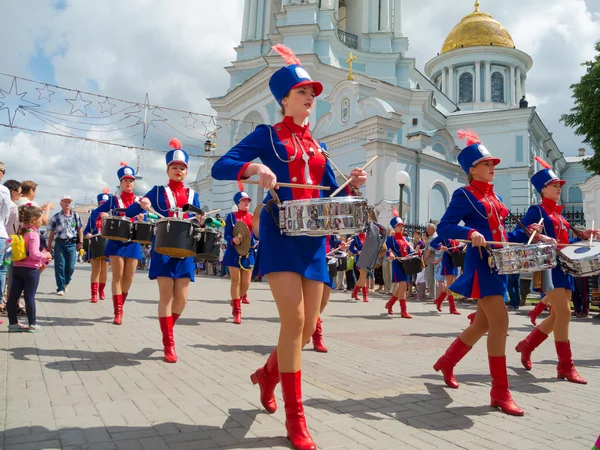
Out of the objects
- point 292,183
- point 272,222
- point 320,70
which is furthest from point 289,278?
point 320,70

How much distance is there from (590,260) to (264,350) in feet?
A: 12.4

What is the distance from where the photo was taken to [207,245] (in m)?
5.33

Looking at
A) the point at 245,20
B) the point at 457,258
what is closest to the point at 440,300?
the point at 457,258

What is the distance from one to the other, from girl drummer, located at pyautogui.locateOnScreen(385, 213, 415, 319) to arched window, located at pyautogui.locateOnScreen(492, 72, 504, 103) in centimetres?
4340

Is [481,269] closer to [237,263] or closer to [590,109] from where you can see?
[237,263]

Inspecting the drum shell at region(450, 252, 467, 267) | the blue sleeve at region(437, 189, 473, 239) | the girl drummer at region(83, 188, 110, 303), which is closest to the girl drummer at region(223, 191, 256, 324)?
the girl drummer at region(83, 188, 110, 303)

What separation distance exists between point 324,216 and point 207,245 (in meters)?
2.56

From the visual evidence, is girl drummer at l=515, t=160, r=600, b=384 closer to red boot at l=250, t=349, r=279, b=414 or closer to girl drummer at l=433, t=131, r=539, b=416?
girl drummer at l=433, t=131, r=539, b=416

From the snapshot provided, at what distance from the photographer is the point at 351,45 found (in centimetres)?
3547

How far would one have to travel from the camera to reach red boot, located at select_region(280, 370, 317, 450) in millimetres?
2908

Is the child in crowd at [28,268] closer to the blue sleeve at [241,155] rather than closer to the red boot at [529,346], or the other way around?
the blue sleeve at [241,155]

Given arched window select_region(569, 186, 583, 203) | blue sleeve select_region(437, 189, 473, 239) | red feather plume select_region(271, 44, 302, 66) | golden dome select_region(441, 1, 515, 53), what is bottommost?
blue sleeve select_region(437, 189, 473, 239)

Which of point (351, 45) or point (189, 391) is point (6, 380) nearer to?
point (189, 391)

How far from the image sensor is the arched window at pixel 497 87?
49.3 m
